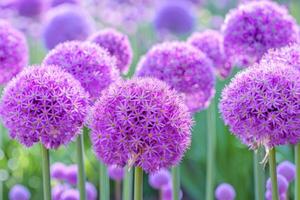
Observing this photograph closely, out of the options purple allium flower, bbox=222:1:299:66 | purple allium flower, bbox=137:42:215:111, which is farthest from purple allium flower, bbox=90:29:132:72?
purple allium flower, bbox=222:1:299:66

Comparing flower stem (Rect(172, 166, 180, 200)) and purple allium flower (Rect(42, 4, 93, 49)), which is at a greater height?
purple allium flower (Rect(42, 4, 93, 49))

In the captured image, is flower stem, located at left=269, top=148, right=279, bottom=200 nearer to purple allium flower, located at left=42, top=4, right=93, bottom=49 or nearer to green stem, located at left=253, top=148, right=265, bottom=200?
green stem, located at left=253, top=148, right=265, bottom=200

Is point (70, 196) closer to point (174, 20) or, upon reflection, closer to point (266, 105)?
point (266, 105)

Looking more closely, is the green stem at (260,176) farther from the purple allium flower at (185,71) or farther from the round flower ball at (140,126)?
the round flower ball at (140,126)

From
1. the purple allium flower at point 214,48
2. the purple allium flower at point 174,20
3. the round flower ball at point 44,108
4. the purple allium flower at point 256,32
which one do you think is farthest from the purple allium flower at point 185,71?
the purple allium flower at point 174,20

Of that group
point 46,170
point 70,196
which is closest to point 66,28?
point 70,196

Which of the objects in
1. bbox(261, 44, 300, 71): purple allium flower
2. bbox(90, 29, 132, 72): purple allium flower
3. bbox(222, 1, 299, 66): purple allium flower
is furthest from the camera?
bbox(90, 29, 132, 72): purple allium flower

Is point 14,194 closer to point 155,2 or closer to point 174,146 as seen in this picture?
point 174,146

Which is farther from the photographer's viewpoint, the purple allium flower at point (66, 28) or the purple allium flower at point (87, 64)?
the purple allium flower at point (66, 28)
